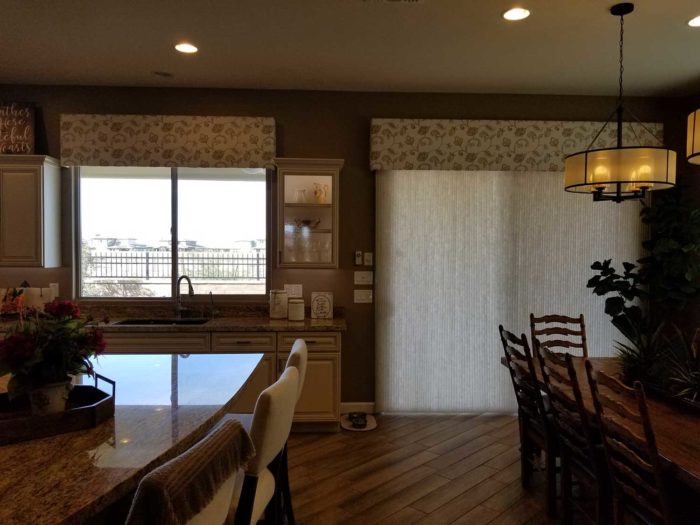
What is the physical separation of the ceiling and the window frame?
2.87 ft

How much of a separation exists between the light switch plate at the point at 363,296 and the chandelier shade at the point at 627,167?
2.13 metres

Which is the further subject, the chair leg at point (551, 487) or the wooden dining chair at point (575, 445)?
the chair leg at point (551, 487)

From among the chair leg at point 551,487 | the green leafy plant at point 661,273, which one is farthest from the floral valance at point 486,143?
the chair leg at point 551,487

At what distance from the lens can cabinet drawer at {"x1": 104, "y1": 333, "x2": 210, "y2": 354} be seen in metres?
3.62

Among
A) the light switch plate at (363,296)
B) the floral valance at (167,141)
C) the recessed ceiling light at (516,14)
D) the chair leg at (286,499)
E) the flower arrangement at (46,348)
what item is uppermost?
the recessed ceiling light at (516,14)

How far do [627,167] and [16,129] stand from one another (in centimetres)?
460

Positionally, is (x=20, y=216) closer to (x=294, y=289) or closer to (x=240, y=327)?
(x=240, y=327)

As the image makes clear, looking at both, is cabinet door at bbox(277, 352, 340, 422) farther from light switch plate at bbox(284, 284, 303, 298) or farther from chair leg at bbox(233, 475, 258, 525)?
chair leg at bbox(233, 475, 258, 525)

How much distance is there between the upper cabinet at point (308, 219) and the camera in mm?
4012

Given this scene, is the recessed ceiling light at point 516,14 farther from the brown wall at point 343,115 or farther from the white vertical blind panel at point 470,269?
the white vertical blind panel at point 470,269

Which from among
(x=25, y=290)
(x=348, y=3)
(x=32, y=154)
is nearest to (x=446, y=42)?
(x=348, y=3)

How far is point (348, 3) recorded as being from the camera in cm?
271

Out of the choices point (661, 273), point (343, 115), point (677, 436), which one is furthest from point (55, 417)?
point (661, 273)

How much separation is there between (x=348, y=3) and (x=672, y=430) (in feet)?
8.79
